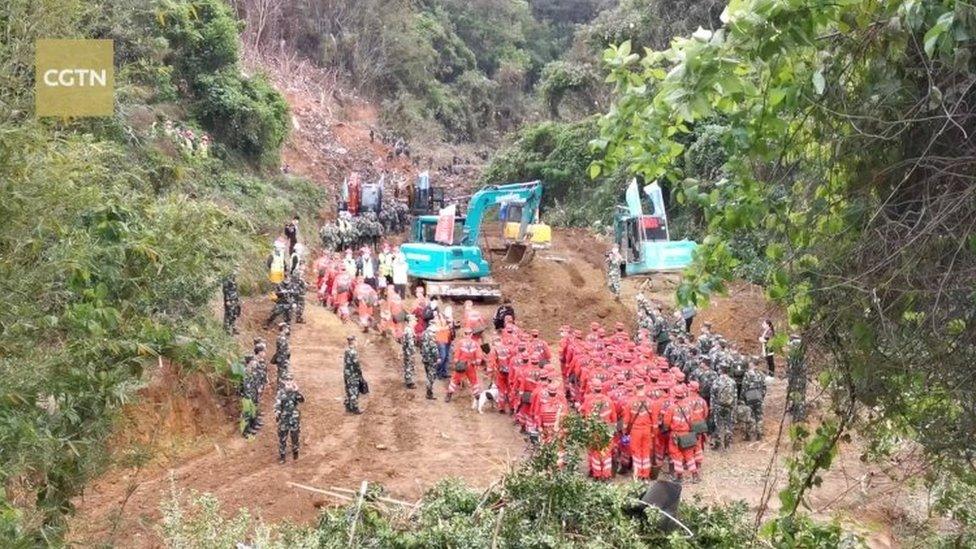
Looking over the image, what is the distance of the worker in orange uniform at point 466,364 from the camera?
17766 millimetres

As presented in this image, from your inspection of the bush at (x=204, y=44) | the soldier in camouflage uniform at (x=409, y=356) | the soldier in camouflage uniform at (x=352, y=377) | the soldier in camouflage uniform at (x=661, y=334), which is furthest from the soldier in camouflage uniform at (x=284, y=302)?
the bush at (x=204, y=44)

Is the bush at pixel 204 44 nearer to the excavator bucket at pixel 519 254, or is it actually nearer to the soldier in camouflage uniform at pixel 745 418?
the excavator bucket at pixel 519 254

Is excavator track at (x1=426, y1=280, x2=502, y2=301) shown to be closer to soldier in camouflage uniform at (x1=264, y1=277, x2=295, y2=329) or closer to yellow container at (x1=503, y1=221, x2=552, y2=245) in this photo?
yellow container at (x1=503, y1=221, x2=552, y2=245)

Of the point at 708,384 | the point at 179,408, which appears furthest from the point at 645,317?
the point at 179,408

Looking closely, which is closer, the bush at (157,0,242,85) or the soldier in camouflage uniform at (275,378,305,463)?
the soldier in camouflage uniform at (275,378,305,463)

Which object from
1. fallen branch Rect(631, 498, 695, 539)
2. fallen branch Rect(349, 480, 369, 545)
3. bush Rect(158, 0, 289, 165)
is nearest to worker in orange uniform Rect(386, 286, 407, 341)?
bush Rect(158, 0, 289, 165)

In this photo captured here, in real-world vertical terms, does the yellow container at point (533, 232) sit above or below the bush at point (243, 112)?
below

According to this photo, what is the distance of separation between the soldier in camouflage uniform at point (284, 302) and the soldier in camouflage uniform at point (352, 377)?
4.67 m

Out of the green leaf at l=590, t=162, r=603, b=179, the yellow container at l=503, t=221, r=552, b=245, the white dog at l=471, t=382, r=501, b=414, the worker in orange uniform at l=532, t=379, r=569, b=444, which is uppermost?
the green leaf at l=590, t=162, r=603, b=179

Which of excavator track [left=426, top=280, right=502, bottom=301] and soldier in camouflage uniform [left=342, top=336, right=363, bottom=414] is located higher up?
excavator track [left=426, top=280, right=502, bottom=301]

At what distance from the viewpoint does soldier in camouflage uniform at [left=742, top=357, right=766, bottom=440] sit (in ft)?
51.9

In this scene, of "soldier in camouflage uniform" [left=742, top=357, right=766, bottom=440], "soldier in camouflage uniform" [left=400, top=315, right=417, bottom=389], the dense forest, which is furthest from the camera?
"soldier in camouflage uniform" [left=400, top=315, right=417, bottom=389]

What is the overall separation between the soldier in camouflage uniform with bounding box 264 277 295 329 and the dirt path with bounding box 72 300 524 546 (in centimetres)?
195

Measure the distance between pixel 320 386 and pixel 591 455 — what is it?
6.53m
